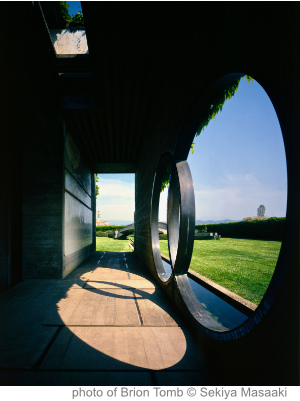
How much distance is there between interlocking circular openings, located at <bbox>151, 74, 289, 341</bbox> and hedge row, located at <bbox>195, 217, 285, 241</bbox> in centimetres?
1312

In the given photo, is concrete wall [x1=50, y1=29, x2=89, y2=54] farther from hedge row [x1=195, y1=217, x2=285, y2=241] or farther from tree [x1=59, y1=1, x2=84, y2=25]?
hedge row [x1=195, y1=217, x2=285, y2=241]

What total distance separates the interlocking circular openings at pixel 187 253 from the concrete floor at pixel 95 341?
253mm

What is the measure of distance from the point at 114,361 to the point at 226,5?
276cm

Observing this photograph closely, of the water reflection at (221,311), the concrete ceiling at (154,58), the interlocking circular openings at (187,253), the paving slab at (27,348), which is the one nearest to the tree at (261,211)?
the concrete ceiling at (154,58)

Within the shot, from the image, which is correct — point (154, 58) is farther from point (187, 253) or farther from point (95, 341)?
point (95, 341)

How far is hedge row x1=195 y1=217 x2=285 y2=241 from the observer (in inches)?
640

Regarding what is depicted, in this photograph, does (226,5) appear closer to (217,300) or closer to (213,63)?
(213,63)

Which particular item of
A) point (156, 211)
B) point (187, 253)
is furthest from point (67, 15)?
point (187, 253)

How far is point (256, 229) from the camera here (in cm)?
1842

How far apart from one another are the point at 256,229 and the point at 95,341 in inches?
759

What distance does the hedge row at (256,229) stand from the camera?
16266 millimetres

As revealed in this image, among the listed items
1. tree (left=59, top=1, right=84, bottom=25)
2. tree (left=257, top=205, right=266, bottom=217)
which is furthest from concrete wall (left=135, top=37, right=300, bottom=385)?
tree (left=257, top=205, right=266, bottom=217)

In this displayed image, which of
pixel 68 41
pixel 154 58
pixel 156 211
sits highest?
pixel 68 41

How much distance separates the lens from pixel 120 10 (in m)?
2.43
